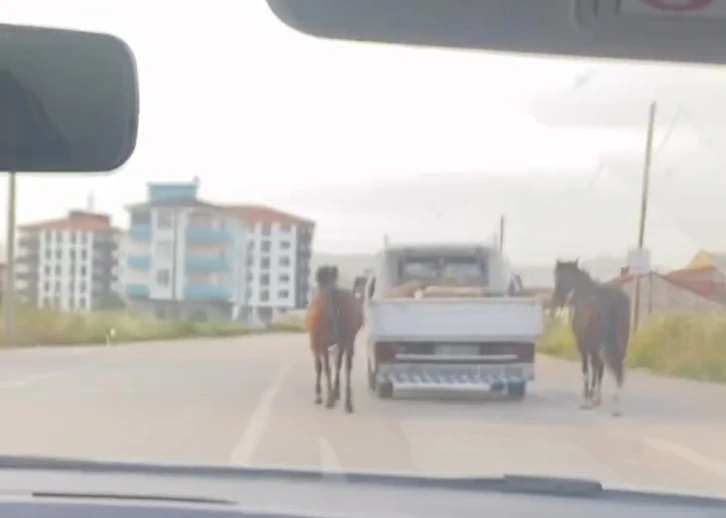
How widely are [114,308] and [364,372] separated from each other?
31.3 inches

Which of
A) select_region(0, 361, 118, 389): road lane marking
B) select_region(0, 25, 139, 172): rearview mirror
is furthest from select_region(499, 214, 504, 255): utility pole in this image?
select_region(0, 25, 139, 172): rearview mirror

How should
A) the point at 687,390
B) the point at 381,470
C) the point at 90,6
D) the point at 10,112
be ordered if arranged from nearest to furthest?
1. the point at 10,112
2. the point at 90,6
3. the point at 381,470
4. the point at 687,390

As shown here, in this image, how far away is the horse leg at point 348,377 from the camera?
462 cm

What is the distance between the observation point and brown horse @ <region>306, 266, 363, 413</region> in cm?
436

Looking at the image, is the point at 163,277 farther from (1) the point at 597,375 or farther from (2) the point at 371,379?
(1) the point at 597,375

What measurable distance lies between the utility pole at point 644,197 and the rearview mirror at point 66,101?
1.72 meters

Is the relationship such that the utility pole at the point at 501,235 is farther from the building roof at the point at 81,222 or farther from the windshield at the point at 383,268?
the building roof at the point at 81,222

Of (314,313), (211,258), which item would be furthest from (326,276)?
(211,258)

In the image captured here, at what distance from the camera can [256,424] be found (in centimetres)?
462

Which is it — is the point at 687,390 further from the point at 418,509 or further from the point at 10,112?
the point at 10,112

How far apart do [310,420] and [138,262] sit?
2.28ft

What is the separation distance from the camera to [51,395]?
4.76 metres

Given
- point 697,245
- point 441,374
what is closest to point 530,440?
point 441,374

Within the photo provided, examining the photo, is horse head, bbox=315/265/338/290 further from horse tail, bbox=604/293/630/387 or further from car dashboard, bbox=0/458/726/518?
horse tail, bbox=604/293/630/387
